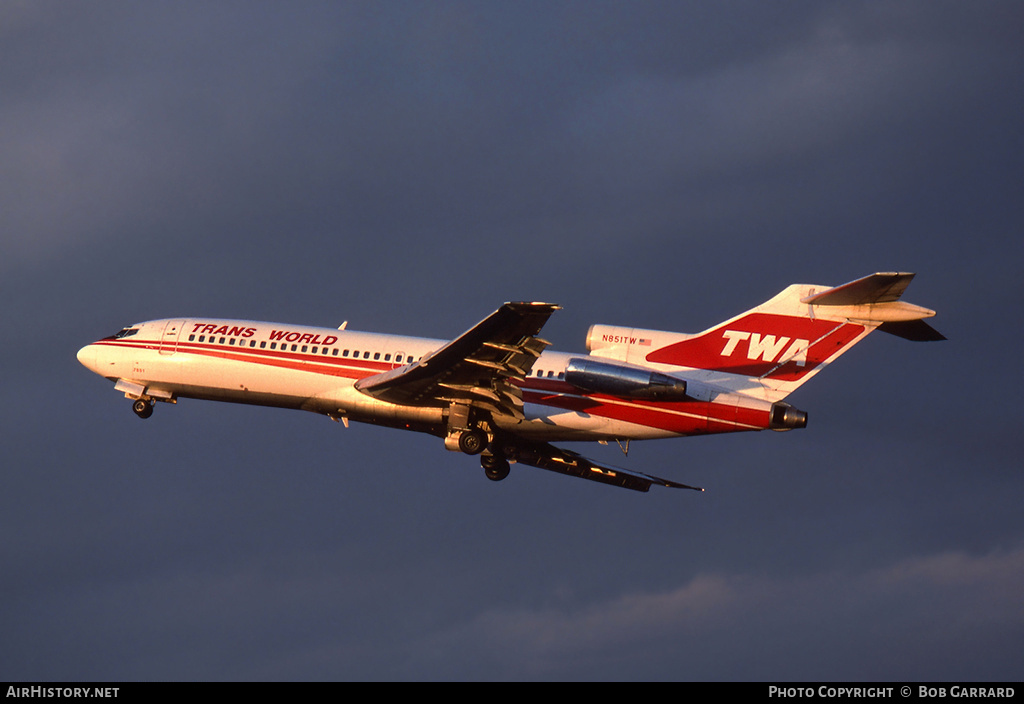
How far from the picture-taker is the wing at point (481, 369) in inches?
1282

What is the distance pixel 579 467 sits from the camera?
42125mm

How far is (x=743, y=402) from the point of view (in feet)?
114

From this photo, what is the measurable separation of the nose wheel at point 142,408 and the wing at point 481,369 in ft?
29.7

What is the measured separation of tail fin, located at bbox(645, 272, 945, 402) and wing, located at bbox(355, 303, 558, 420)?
4702 mm

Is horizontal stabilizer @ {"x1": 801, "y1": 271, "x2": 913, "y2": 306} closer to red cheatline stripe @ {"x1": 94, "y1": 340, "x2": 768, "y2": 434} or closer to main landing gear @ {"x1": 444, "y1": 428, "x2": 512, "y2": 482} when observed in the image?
red cheatline stripe @ {"x1": 94, "y1": 340, "x2": 768, "y2": 434}

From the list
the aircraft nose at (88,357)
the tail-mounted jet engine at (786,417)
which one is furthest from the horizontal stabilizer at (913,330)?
the aircraft nose at (88,357)

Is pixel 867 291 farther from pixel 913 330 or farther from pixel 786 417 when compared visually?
pixel 786 417

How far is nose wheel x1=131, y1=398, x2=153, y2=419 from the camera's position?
41.8 meters

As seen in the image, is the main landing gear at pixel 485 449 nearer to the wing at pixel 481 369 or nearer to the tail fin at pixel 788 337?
the wing at pixel 481 369

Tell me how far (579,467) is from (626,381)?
937cm

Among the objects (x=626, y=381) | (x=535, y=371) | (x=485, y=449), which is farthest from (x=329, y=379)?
(x=626, y=381)

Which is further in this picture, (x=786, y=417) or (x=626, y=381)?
(x=786, y=417)

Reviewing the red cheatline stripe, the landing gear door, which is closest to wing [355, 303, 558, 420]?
the red cheatline stripe

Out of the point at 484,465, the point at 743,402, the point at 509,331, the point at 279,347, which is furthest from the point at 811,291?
the point at 279,347
